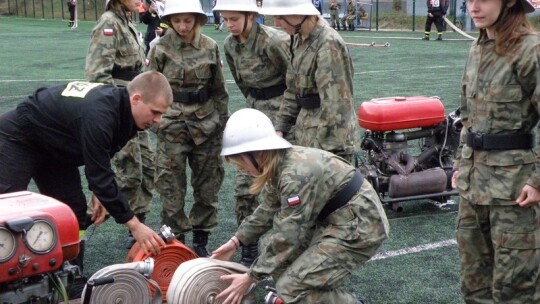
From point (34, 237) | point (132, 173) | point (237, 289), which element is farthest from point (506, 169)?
point (132, 173)

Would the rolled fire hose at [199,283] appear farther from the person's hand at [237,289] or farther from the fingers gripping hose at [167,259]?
the fingers gripping hose at [167,259]

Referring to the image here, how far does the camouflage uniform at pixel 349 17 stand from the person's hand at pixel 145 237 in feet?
107

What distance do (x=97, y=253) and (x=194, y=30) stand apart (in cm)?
196

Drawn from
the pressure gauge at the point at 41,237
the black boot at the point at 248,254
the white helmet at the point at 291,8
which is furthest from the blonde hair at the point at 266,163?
the black boot at the point at 248,254

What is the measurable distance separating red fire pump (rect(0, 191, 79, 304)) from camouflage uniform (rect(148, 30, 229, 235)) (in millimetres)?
2556

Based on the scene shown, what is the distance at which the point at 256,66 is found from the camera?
6.27 metres

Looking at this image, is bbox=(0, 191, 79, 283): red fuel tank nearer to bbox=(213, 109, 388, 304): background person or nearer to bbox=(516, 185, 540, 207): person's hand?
bbox=(213, 109, 388, 304): background person

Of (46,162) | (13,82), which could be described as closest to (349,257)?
(46,162)

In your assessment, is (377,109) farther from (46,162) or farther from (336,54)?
(46,162)

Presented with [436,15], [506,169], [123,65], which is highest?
[123,65]

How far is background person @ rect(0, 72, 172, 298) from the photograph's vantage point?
14.6 feet

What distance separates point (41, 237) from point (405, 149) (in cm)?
466

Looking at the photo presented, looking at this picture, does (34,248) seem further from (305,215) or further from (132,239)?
(132,239)

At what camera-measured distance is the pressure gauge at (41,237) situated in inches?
135
